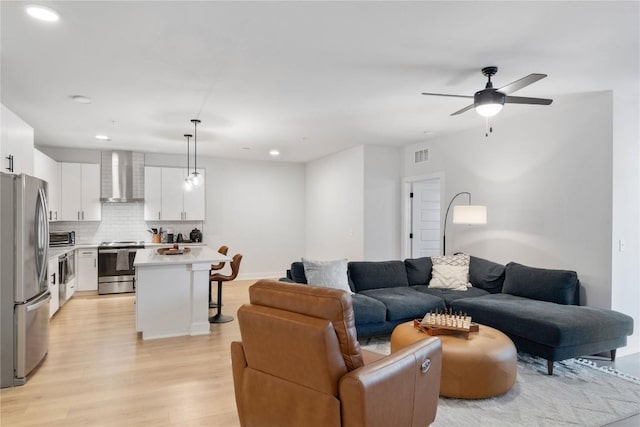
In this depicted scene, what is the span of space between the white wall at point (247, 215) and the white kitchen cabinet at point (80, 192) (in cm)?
29

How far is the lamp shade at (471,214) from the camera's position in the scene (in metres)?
4.75

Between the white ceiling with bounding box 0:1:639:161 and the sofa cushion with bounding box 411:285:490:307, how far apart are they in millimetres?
2207

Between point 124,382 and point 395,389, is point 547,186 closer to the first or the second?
point 395,389

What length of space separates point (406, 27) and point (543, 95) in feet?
7.45

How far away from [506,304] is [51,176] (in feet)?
23.0

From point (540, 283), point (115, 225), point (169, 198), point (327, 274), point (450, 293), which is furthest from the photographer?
point (169, 198)

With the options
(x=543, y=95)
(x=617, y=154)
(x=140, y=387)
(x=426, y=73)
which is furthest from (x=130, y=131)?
(x=617, y=154)

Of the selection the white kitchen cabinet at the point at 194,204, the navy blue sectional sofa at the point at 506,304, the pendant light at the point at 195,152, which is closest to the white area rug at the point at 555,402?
the navy blue sectional sofa at the point at 506,304

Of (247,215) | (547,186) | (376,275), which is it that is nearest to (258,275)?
(247,215)

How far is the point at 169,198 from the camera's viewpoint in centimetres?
764

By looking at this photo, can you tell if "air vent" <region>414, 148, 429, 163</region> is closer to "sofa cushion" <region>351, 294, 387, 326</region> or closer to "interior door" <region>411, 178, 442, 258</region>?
"interior door" <region>411, 178, 442, 258</region>

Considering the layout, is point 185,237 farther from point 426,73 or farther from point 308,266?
point 426,73

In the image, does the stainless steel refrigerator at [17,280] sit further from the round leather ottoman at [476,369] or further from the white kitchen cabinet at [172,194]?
the white kitchen cabinet at [172,194]

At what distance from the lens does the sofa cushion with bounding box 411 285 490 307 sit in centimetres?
450
